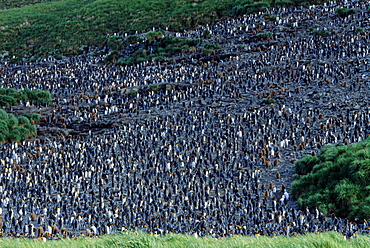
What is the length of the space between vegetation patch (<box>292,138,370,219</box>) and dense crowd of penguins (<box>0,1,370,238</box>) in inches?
25.2

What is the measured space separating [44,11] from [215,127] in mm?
54650

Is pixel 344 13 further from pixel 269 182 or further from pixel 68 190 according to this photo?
pixel 68 190

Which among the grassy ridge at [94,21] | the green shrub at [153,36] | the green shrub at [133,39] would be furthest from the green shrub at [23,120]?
the grassy ridge at [94,21]

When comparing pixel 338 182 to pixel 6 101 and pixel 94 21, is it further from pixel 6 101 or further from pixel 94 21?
pixel 94 21

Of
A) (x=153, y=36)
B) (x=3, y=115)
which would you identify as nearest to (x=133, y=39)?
(x=153, y=36)

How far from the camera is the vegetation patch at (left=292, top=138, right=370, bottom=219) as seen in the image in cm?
Answer: 2075

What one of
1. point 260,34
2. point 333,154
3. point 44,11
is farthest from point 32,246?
point 44,11

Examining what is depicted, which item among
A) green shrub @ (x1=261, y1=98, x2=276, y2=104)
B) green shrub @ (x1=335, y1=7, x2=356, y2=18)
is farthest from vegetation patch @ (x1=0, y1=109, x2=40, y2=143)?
green shrub @ (x1=335, y1=7, x2=356, y2=18)

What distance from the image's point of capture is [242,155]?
2859 cm

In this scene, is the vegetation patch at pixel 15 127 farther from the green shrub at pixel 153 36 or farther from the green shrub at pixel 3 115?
the green shrub at pixel 153 36

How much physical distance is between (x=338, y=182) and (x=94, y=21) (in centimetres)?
5367

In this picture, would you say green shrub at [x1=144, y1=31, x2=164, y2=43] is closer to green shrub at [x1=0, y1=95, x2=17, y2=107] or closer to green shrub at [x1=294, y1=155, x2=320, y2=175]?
green shrub at [x1=0, y1=95, x2=17, y2=107]

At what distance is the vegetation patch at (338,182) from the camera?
Answer: 20.8 metres

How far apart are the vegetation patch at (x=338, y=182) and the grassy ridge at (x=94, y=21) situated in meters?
38.6
